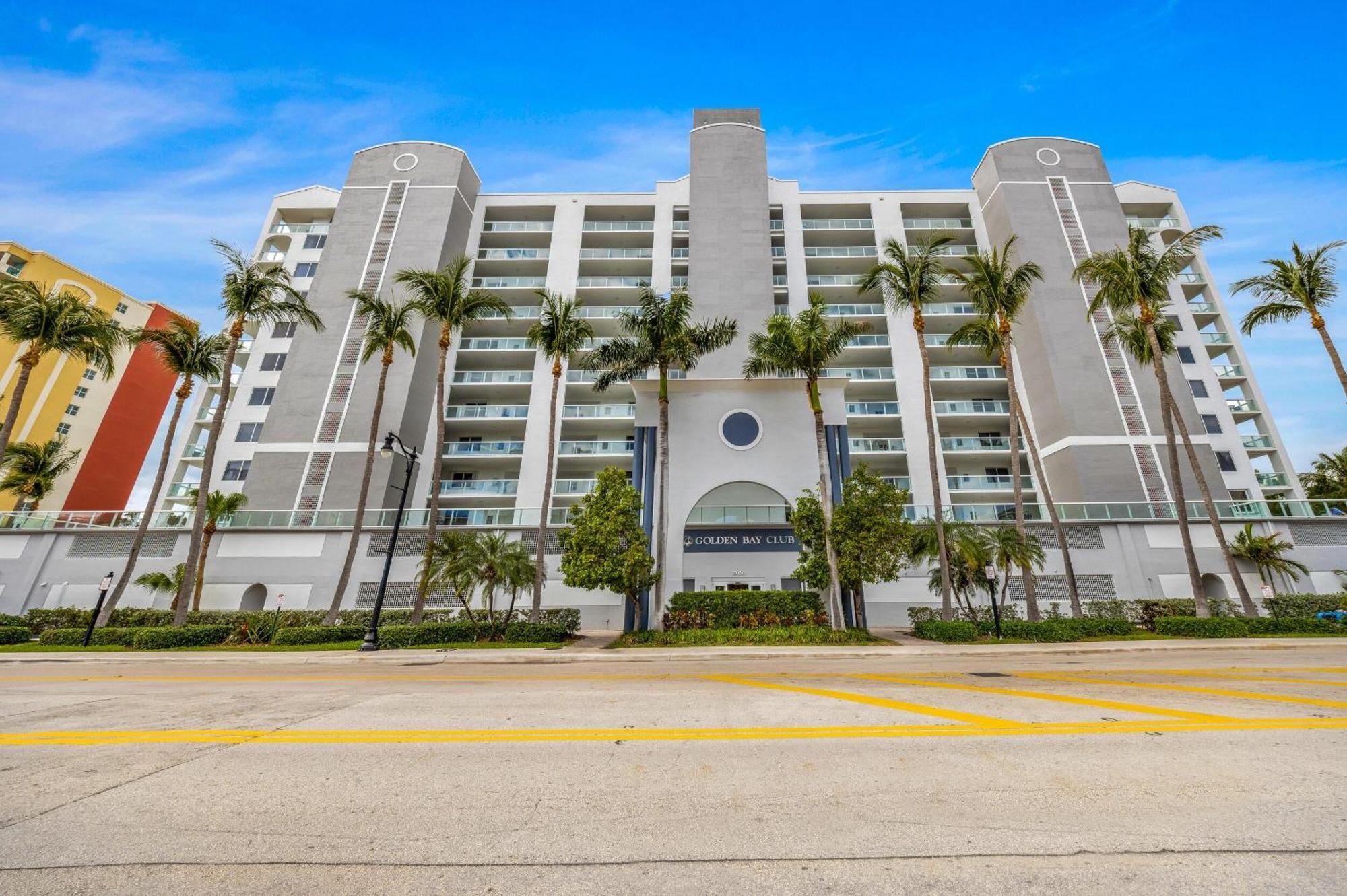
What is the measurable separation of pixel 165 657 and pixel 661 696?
759 inches

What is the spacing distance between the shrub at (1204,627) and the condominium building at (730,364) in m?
8.47

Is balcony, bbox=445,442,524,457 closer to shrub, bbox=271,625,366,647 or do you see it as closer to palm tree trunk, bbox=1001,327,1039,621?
shrub, bbox=271,625,366,647

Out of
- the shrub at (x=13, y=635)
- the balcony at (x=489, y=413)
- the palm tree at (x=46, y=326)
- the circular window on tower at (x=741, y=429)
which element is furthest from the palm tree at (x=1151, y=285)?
the shrub at (x=13, y=635)

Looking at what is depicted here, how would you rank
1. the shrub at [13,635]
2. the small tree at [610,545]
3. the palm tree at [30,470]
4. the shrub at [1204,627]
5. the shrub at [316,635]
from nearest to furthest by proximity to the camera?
the shrub at [1204,627] < the shrub at [316,635] < the shrub at [13,635] < the small tree at [610,545] < the palm tree at [30,470]

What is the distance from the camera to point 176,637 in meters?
20.8

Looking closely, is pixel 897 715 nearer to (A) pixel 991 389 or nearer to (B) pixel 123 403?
(A) pixel 991 389

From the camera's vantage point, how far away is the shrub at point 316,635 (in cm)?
2056

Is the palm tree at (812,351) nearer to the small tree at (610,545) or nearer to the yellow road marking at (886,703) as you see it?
the small tree at (610,545)

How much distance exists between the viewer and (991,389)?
41781 mm

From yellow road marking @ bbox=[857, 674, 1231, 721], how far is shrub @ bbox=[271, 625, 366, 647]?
20770mm

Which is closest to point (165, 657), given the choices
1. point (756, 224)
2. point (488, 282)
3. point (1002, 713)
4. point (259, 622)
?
point (259, 622)

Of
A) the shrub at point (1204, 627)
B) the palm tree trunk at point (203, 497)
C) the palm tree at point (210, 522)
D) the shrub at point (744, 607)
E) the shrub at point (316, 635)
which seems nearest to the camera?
the shrub at point (1204, 627)

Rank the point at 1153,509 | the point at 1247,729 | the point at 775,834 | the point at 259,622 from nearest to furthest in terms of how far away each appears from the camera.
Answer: the point at 775,834, the point at 1247,729, the point at 259,622, the point at 1153,509

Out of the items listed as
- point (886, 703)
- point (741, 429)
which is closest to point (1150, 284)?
point (741, 429)
